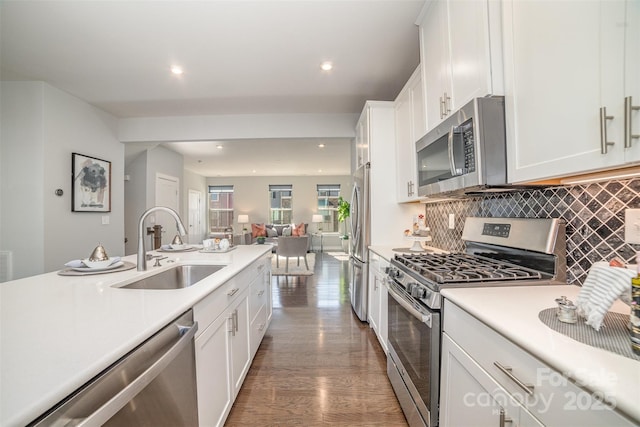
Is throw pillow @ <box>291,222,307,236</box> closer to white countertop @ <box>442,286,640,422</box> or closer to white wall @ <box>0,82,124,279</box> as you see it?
white wall @ <box>0,82,124,279</box>

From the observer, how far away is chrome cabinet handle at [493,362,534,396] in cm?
69

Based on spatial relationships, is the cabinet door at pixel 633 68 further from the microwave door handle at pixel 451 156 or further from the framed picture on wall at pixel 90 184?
the framed picture on wall at pixel 90 184

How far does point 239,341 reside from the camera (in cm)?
165

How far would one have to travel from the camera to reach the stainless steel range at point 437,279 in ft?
3.87

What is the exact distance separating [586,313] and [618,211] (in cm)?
57

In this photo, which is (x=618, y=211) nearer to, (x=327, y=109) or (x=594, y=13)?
(x=594, y=13)

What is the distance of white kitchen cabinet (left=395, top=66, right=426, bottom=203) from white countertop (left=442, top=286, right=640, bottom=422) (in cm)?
110

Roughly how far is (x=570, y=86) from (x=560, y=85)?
0.04 meters

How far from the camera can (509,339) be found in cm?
74

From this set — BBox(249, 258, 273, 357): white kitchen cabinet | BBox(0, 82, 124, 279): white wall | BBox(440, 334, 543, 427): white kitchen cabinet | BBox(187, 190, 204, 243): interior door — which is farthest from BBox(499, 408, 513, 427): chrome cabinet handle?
BBox(187, 190, 204, 243): interior door

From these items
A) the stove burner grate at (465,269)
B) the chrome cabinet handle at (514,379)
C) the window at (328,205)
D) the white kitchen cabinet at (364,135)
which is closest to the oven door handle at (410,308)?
the stove burner grate at (465,269)

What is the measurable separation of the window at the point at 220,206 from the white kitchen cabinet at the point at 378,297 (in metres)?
7.62

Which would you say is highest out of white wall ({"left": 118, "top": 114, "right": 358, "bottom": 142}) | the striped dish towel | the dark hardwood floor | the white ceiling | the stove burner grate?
the white ceiling

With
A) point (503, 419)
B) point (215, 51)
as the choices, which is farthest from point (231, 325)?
point (215, 51)
